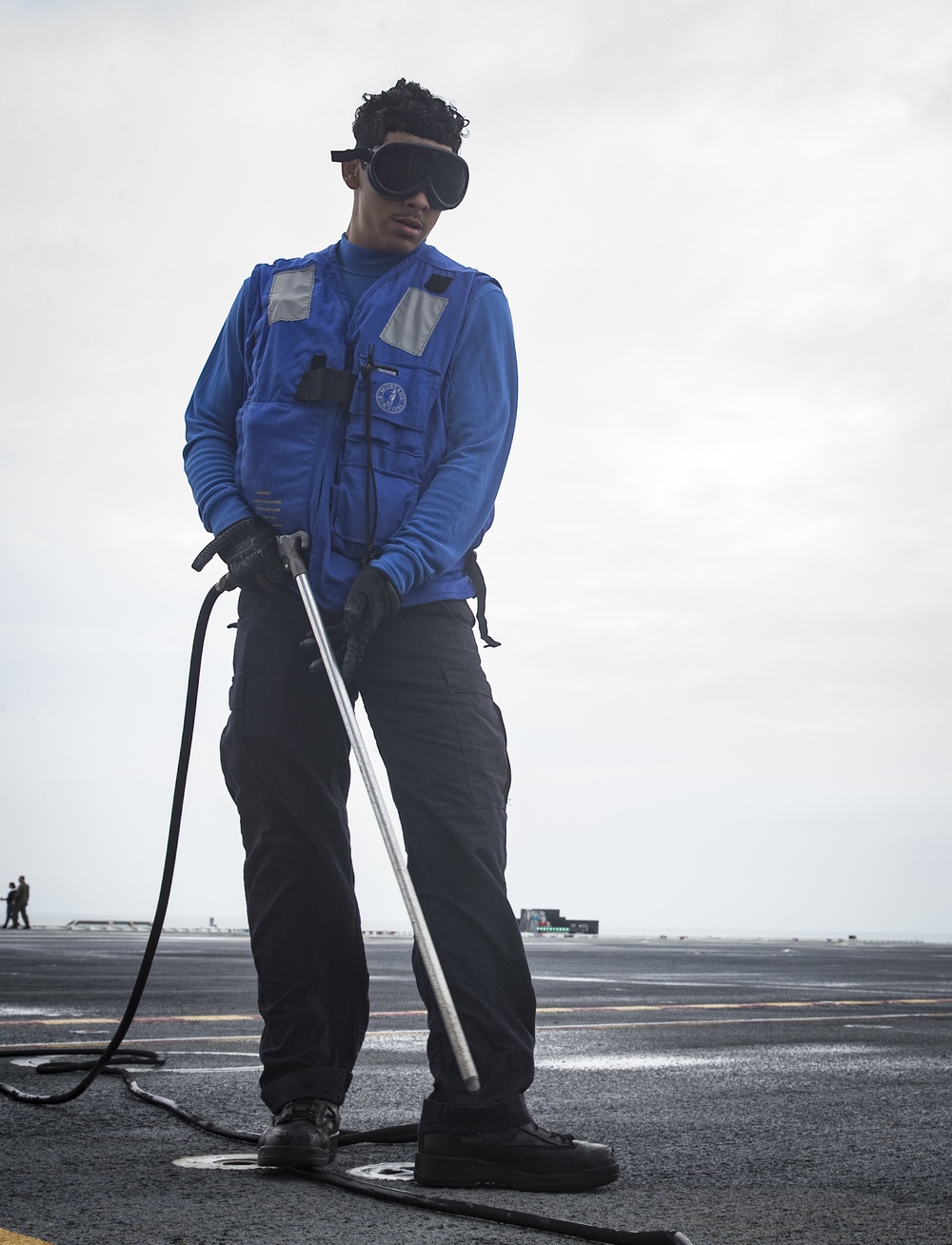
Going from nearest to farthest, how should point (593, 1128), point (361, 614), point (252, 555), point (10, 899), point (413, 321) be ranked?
point (361, 614) → point (252, 555) → point (413, 321) → point (593, 1128) → point (10, 899)

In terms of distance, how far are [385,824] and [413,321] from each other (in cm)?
129

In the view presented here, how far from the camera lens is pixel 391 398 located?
311 cm

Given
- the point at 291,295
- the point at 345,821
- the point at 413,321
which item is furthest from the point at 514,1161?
the point at 291,295

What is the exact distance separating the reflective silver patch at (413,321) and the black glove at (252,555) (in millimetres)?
538

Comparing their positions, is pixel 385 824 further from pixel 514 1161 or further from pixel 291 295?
pixel 291 295

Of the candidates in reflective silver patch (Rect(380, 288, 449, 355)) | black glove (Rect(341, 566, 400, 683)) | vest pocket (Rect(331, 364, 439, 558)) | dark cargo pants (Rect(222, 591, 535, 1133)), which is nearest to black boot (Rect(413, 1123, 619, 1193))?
dark cargo pants (Rect(222, 591, 535, 1133))

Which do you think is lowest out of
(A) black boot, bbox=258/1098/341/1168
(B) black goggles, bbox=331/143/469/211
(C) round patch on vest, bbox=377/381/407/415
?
(A) black boot, bbox=258/1098/341/1168

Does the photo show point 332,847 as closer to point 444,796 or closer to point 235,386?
point 444,796

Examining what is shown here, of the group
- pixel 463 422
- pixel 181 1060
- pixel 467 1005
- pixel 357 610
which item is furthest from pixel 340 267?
pixel 181 1060

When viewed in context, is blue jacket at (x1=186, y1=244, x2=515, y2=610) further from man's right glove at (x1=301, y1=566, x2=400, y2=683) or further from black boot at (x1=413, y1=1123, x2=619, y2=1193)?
black boot at (x1=413, y1=1123, x2=619, y2=1193)

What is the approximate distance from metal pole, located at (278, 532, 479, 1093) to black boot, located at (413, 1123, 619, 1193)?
0.22 m

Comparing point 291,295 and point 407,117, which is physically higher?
point 407,117

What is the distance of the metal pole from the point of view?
2.20 m

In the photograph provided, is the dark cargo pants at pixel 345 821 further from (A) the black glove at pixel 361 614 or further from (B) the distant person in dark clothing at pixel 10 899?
(B) the distant person in dark clothing at pixel 10 899
